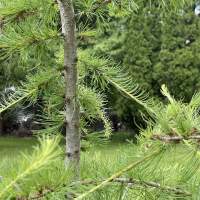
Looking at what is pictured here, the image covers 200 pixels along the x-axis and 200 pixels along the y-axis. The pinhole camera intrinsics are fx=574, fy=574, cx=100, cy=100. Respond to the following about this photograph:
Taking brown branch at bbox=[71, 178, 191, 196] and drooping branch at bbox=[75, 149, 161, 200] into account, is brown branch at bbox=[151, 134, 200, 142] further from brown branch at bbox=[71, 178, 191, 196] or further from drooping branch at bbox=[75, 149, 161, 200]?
brown branch at bbox=[71, 178, 191, 196]

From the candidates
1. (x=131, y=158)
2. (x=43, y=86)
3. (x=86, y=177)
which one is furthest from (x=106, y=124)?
(x=131, y=158)

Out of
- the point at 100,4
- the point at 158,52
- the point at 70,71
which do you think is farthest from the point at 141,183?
the point at 158,52

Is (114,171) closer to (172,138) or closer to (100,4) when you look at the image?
(172,138)

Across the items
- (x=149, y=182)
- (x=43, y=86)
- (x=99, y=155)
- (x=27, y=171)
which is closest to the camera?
(x=27, y=171)

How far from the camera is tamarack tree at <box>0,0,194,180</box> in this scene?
5.61 feet

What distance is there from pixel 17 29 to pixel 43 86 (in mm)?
228

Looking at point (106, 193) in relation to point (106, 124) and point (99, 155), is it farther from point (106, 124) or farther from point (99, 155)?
point (106, 124)

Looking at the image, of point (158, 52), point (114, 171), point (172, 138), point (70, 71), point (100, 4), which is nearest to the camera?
point (172, 138)

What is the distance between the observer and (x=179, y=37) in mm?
18484

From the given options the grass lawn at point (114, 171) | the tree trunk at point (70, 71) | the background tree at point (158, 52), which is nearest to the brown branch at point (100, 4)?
the tree trunk at point (70, 71)

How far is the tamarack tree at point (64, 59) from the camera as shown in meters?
1.71

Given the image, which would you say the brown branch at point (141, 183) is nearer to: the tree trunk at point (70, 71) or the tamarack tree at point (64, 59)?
the tamarack tree at point (64, 59)

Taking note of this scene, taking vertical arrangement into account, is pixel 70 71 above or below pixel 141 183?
above

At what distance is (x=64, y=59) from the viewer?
1725mm
